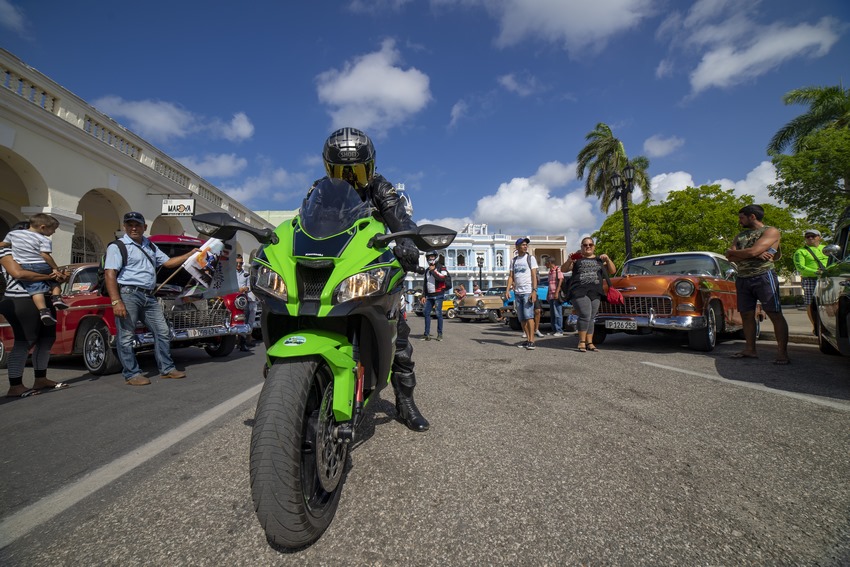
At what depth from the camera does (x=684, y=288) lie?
6117 millimetres

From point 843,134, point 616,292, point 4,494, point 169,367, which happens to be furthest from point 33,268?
point 843,134

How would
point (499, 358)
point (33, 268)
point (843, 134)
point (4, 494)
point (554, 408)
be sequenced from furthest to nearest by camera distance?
point (843, 134) → point (499, 358) → point (33, 268) → point (554, 408) → point (4, 494)

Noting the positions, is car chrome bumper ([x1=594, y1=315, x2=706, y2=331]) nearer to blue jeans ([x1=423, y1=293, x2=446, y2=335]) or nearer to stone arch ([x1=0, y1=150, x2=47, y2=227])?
blue jeans ([x1=423, y1=293, x2=446, y2=335])

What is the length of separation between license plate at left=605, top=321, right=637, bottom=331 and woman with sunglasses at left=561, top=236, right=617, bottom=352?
36 cm

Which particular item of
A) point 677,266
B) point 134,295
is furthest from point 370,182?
point 677,266

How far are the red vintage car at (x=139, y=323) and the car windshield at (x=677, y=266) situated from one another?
726 centimetres

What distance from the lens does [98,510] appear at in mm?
1762

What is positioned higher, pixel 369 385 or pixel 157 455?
pixel 369 385

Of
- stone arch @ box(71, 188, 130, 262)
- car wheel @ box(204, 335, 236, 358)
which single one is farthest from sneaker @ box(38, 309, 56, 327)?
stone arch @ box(71, 188, 130, 262)

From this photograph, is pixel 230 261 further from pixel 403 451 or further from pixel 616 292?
Answer: pixel 616 292

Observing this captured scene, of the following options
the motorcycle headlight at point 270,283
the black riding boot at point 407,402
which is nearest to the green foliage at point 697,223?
the black riding boot at point 407,402

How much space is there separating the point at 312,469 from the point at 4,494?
1.66 m

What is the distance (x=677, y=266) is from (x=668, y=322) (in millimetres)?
1680

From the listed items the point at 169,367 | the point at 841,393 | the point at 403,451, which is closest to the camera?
the point at 403,451
